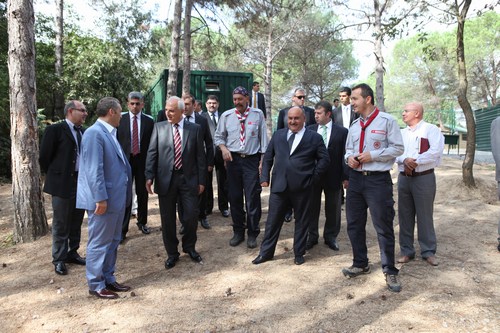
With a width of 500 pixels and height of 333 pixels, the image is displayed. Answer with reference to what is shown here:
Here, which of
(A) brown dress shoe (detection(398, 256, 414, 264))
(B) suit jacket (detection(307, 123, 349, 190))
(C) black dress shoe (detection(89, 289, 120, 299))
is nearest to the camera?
(C) black dress shoe (detection(89, 289, 120, 299))

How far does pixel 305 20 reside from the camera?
2503cm

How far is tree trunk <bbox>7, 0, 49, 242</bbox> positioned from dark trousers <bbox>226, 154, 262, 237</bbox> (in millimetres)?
2854

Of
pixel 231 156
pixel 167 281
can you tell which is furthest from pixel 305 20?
pixel 167 281

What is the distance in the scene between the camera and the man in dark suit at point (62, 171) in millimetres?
4352

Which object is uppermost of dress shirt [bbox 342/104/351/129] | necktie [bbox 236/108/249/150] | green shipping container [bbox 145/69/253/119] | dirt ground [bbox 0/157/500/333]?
green shipping container [bbox 145/69/253/119]

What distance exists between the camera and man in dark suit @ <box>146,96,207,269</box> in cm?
432

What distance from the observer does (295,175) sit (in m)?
4.32

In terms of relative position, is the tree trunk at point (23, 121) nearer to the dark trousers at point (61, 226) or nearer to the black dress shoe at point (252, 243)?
the dark trousers at point (61, 226)

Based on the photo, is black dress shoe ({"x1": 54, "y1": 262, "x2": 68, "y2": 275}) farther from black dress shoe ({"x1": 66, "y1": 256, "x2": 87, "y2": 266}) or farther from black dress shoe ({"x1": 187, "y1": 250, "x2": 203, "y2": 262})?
black dress shoe ({"x1": 187, "y1": 250, "x2": 203, "y2": 262})

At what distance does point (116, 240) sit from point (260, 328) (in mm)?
1744

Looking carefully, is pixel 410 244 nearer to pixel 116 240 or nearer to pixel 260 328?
pixel 260 328

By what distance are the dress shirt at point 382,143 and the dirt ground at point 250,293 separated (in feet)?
4.19

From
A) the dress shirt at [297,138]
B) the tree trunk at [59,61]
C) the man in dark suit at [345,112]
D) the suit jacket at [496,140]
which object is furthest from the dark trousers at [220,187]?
the tree trunk at [59,61]

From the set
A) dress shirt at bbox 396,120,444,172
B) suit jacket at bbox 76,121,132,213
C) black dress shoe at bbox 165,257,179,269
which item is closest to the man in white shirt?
dress shirt at bbox 396,120,444,172
